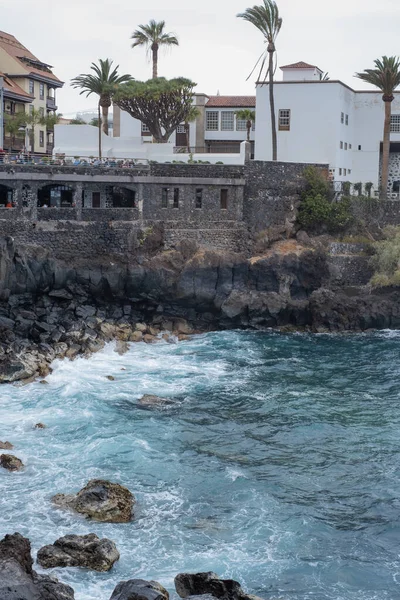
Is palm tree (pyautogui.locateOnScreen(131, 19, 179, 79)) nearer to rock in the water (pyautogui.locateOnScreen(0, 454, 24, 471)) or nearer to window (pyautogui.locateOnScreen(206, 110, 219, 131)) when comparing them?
window (pyautogui.locateOnScreen(206, 110, 219, 131))

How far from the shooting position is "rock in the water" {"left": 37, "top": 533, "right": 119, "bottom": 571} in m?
25.4

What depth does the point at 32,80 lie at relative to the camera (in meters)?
81.8

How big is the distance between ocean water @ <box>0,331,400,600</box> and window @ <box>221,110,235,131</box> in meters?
31.3

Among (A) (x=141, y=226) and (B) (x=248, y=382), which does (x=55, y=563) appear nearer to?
(B) (x=248, y=382)

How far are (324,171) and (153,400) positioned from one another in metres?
31.7

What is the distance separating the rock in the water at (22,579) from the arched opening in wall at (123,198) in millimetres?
39343

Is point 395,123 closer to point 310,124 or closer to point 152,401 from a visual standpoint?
point 310,124

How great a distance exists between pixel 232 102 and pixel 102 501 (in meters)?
53.8

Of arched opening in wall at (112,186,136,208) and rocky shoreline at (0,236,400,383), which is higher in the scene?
arched opening in wall at (112,186,136,208)

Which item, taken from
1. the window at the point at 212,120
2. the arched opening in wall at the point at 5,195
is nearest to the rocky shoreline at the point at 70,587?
the arched opening in wall at the point at 5,195

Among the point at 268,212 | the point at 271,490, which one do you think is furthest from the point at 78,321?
the point at 271,490

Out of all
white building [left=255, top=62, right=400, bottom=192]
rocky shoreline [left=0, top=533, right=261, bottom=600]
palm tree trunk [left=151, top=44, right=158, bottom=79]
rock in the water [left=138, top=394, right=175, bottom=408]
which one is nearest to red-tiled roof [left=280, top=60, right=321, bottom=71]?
white building [left=255, top=62, right=400, bottom=192]

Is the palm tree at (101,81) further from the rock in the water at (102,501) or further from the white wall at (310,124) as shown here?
the rock in the water at (102,501)

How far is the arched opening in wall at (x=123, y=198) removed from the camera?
6109 cm
